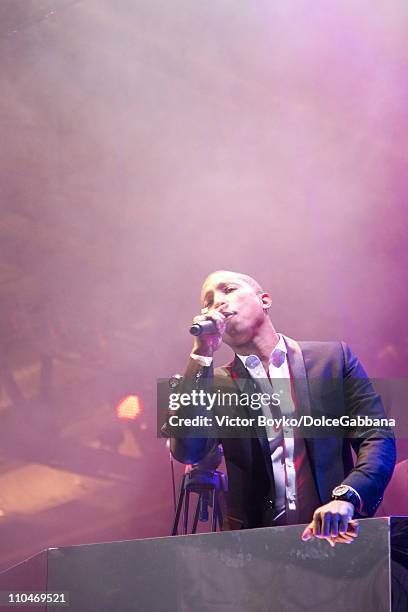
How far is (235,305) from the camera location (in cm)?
275

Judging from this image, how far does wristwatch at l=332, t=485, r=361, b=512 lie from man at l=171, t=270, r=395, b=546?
0.23 m

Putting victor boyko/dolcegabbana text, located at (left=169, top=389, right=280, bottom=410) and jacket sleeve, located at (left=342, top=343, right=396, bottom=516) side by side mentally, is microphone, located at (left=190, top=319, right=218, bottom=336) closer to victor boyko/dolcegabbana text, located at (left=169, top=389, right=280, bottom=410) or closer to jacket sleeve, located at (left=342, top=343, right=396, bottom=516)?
victor boyko/dolcegabbana text, located at (left=169, top=389, right=280, bottom=410)

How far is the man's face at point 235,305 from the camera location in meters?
2.73

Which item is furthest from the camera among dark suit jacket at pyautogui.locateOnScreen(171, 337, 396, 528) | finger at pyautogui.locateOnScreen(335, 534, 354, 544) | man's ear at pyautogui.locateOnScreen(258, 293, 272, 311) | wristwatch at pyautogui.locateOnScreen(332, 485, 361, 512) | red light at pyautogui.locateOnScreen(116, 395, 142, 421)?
red light at pyautogui.locateOnScreen(116, 395, 142, 421)

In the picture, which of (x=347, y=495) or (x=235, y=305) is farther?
(x=235, y=305)

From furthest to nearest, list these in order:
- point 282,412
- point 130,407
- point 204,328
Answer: point 130,407, point 282,412, point 204,328

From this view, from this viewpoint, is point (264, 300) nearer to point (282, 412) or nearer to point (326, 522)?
point (282, 412)

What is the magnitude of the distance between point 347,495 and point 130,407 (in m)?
1.74

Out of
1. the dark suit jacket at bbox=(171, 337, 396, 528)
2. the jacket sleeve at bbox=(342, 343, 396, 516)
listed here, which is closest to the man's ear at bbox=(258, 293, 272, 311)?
the dark suit jacket at bbox=(171, 337, 396, 528)

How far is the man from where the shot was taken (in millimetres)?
2414

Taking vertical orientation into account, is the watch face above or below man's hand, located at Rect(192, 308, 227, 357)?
below

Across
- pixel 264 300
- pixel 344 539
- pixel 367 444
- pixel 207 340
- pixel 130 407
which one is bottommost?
pixel 344 539

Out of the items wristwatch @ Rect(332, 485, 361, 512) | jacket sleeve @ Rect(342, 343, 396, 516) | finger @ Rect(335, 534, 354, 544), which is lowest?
finger @ Rect(335, 534, 354, 544)

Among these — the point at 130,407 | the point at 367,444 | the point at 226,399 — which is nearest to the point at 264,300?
the point at 226,399
